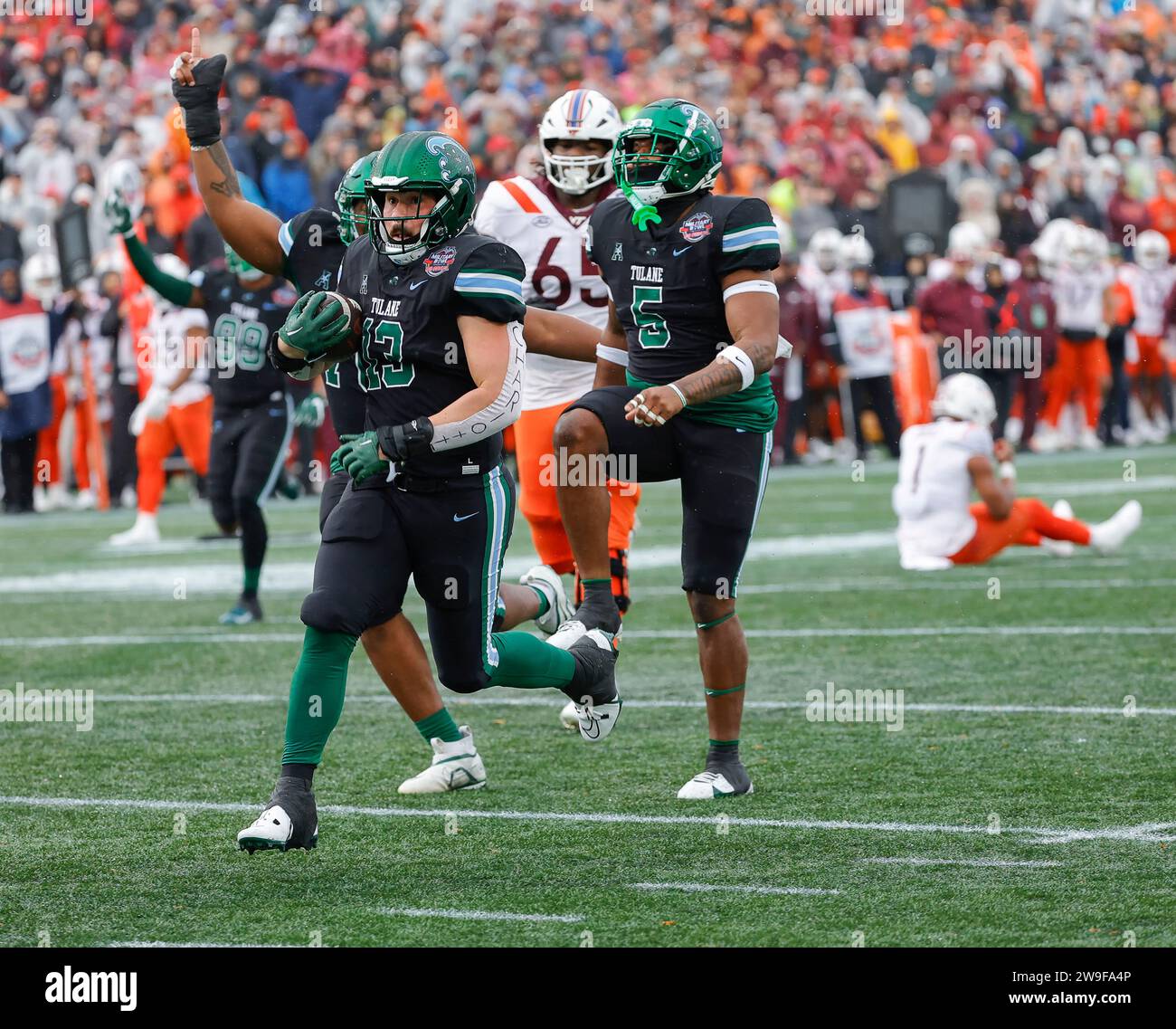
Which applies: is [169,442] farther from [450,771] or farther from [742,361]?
[742,361]

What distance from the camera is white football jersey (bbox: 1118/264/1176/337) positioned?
21875 mm

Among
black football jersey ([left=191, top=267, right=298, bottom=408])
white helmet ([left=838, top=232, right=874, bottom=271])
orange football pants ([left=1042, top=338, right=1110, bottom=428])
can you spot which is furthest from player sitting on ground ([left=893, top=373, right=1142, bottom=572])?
orange football pants ([left=1042, top=338, right=1110, bottom=428])

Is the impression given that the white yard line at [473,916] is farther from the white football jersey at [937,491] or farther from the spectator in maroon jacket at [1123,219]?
the spectator in maroon jacket at [1123,219]

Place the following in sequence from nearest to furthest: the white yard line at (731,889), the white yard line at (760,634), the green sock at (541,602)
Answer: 1. the white yard line at (731,889)
2. the green sock at (541,602)
3. the white yard line at (760,634)

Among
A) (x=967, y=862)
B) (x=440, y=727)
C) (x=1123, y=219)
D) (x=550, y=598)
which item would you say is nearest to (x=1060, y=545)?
(x=550, y=598)

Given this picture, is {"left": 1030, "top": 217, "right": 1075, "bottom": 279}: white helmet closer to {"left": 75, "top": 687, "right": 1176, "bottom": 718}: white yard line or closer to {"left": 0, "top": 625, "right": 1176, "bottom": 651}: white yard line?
{"left": 0, "top": 625, "right": 1176, "bottom": 651}: white yard line

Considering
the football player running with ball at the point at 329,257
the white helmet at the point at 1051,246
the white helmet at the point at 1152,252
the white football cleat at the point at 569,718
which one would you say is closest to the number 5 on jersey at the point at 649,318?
the football player running with ball at the point at 329,257

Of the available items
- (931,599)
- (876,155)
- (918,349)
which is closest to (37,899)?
(931,599)

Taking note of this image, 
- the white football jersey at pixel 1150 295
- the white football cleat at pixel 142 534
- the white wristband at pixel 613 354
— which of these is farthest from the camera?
the white football jersey at pixel 1150 295

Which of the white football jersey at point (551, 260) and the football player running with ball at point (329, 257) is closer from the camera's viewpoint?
the football player running with ball at point (329, 257)

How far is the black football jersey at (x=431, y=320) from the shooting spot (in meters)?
5.11

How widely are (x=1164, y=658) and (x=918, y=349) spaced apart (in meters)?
12.2

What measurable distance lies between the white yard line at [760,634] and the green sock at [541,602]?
7.99 ft
